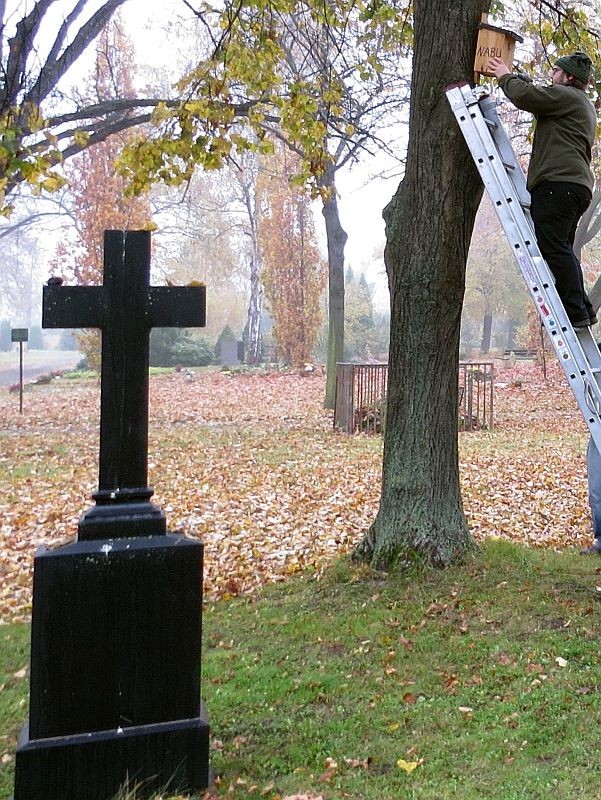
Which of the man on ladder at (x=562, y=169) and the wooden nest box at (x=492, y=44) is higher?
the wooden nest box at (x=492, y=44)

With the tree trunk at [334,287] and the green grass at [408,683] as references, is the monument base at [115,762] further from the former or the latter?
the tree trunk at [334,287]

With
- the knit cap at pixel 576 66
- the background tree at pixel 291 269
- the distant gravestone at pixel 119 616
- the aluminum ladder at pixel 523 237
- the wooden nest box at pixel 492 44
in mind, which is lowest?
the distant gravestone at pixel 119 616

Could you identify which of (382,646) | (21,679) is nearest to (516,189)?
(382,646)

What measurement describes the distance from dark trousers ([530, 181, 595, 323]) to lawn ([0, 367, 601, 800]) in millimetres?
2010

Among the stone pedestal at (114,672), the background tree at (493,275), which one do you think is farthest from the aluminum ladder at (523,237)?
the background tree at (493,275)

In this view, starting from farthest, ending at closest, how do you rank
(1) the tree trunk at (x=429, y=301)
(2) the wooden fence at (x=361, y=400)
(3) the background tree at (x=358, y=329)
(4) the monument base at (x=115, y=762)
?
(3) the background tree at (x=358, y=329) → (2) the wooden fence at (x=361, y=400) → (1) the tree trunk at (x=429, y=301) → (4) the monument base at (x=115, y=762)

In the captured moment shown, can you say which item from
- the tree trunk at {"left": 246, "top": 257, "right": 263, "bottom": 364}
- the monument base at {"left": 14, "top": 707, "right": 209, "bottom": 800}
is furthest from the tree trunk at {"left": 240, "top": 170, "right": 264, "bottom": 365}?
the monument base at {"left": 14, "top": 707, "right": 209, "bottom": 800}

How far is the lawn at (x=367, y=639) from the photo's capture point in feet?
11.0

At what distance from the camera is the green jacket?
4.36m

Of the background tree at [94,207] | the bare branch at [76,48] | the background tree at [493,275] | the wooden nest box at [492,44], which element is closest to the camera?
the wooden nest box at [492,44]

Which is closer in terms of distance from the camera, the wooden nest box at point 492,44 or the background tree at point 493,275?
the wooden nest box at point 492,44

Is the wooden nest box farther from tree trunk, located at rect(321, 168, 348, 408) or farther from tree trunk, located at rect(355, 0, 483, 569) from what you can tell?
tree trunk, located at rect(321, 168, 348, 408)

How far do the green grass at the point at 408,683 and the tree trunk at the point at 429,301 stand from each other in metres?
0.37

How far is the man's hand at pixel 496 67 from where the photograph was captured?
15.3 ft
